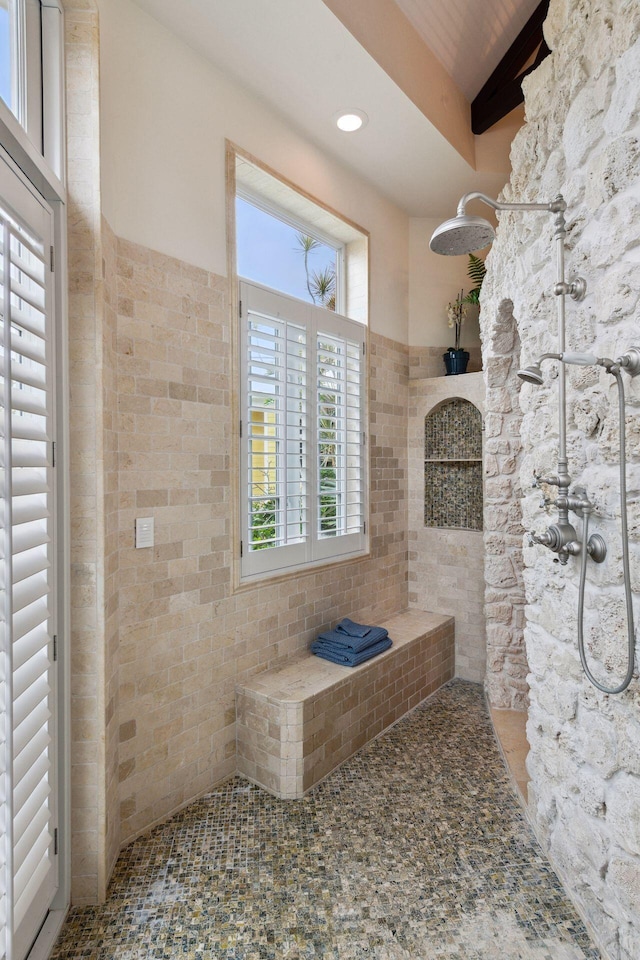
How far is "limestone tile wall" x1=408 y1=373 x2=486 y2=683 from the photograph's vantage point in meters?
3.52

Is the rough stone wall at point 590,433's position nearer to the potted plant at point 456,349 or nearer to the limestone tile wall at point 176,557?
the limestone tile wall at point 176,557

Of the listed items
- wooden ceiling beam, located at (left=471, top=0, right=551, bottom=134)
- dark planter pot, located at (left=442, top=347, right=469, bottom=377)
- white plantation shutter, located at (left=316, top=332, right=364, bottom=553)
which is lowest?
white plantation shutter, located at (left=316, top=332, right=364, bottom=553)

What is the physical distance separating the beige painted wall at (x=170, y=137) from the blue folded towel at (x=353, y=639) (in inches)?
75.3

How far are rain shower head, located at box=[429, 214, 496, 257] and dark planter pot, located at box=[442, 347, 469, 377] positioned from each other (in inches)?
71.7

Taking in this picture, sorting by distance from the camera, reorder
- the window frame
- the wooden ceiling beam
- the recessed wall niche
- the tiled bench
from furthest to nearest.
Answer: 1. the recessed wall niche
2. the wooden ceiling beam
3. the tiled bench
4. the window frame

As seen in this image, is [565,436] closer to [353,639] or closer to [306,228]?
[353,639]

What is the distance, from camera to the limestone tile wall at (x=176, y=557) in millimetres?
2008

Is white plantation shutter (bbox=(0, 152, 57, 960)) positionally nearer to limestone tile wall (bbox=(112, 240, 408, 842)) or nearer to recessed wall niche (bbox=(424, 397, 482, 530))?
limestone tile wall (bbox=(112, 240, 408, 842))

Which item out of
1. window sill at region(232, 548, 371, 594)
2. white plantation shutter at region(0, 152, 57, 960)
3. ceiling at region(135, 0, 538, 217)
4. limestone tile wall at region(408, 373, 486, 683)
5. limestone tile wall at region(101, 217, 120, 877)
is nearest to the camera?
white plantation shutter at region(0, 152, 57, 960)

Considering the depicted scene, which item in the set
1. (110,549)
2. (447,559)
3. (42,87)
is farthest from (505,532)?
(42,87)

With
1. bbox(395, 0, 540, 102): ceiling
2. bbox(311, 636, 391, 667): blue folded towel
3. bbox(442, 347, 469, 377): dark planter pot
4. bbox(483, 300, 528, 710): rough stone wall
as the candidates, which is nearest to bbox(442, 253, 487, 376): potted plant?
bbox(442, 347, 469, 377): dark planter pot

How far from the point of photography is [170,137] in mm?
2146

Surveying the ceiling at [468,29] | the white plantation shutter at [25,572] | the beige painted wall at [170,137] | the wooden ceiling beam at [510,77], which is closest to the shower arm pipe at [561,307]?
the beige painted wall at [170,137]

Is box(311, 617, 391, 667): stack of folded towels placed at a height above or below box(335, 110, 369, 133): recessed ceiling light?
below
